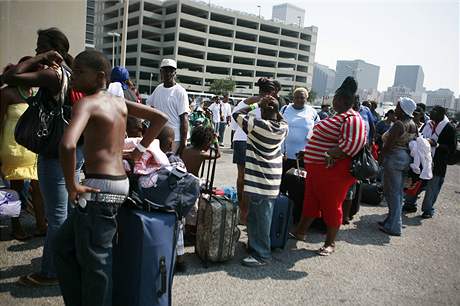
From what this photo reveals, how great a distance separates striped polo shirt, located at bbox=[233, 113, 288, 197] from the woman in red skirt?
69 centimetres

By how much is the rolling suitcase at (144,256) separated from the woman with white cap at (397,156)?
3.87m

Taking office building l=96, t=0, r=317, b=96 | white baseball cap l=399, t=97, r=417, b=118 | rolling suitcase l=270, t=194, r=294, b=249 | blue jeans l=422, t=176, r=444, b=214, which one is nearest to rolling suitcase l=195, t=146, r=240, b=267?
rolling suitcase l=270, t=194, r=294, b=249

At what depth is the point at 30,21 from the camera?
768cm

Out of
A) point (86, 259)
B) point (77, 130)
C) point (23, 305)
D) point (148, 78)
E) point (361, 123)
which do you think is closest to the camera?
point (77, 130)

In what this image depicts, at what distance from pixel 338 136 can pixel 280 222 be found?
1.22m

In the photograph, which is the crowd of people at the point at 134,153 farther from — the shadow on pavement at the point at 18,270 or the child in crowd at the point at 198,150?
the shadow on pavement at the point at 18,270

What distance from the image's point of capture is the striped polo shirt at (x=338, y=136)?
4129mm

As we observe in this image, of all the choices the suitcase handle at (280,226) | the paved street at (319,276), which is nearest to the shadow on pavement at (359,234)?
the paved street at (319,276)

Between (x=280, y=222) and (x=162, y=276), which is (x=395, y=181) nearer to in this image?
(x=280, y=222)

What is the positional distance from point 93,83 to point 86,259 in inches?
42.5

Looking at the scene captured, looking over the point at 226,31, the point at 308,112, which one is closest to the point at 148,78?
the point at 226,31

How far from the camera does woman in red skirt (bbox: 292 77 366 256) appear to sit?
13.6 ft

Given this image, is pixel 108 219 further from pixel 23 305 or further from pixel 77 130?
pixel 23 305

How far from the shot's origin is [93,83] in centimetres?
227
